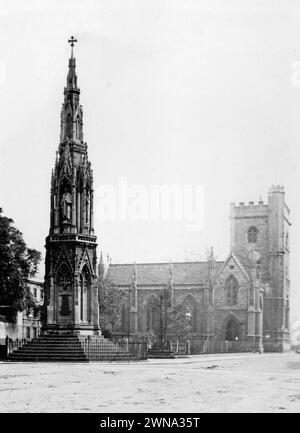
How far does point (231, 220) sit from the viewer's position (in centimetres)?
9412

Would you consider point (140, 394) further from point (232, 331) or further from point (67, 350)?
point (232, 331)

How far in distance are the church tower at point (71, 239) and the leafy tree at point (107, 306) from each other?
95.4ft

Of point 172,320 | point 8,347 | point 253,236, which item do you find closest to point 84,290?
point 8,347

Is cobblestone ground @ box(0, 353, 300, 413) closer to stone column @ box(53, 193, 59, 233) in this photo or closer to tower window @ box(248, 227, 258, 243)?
stone column @ box(53, 193, 59, 233)

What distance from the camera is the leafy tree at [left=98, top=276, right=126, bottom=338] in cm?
7025

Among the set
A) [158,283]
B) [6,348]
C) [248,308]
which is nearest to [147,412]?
[6,348]

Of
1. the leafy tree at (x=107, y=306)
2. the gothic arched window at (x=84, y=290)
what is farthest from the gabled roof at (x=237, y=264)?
the gothic arched window at (x=84, y=290)

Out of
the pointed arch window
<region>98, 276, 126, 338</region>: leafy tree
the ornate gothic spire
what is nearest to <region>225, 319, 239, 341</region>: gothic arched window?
the pointed arch window

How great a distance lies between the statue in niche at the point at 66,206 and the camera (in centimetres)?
4044

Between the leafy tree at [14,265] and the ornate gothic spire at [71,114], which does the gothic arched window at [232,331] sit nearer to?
the leafy tree at [14,265]

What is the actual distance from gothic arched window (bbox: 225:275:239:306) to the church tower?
46065 millimetres

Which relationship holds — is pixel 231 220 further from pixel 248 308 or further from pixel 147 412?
pixel 147 412
